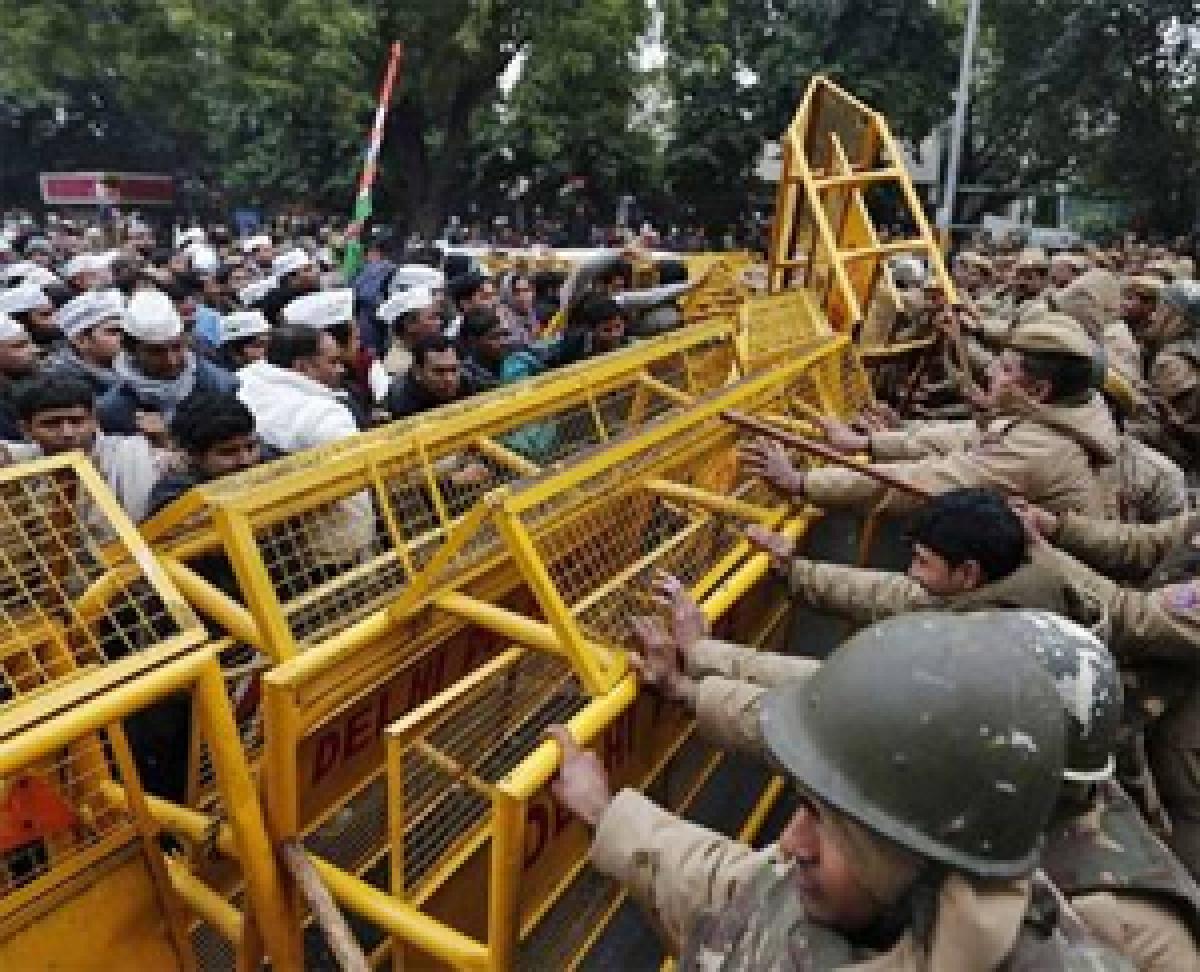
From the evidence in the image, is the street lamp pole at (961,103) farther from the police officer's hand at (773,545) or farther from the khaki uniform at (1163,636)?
the police officer's hand at (773,545)

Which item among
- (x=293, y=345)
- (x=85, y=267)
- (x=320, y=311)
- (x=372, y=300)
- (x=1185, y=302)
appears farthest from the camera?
(x=372, y=300)

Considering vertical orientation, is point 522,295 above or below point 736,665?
below

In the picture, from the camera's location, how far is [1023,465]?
3488 millimetres

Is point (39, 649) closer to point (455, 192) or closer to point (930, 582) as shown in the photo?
point (930, 582)

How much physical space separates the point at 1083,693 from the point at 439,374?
10.6 feet

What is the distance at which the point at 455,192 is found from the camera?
25.0 metres

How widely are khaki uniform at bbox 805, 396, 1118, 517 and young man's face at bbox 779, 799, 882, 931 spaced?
2134mm

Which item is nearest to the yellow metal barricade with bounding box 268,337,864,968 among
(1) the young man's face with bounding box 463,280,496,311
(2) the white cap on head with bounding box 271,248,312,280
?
(1) the young man's face with bounding box 463,280,496,311

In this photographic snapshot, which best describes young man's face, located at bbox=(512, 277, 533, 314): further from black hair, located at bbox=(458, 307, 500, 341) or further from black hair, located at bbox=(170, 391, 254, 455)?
black hair, located at bbox=(170, 391, 254, 455)

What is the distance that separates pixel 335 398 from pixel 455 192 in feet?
72.1

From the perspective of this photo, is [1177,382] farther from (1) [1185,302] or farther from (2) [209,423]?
(2) [209,423]

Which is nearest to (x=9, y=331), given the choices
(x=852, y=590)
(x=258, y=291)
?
(x=258, y=291)

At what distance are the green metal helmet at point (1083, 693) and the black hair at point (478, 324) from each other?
13.7ft

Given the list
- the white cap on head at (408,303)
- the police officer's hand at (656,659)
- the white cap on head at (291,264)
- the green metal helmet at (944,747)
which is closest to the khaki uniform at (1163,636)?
the police officer's hand at (656,659)
